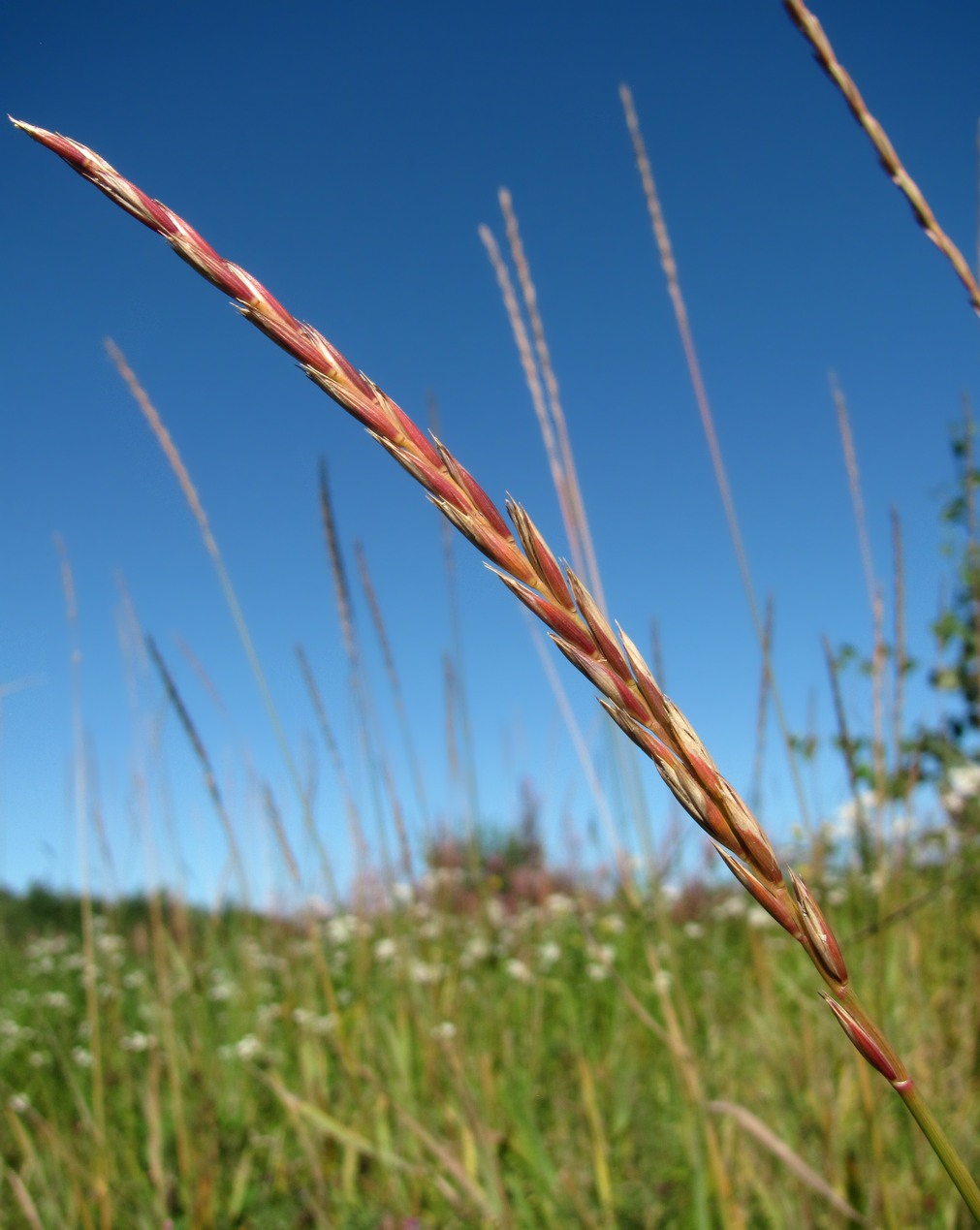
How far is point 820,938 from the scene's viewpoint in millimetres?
277

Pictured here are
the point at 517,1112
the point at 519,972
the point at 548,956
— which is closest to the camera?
the point at 517,1112

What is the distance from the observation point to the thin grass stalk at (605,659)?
278 millimetres

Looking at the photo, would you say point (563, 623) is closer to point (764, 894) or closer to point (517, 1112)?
point (764, 894)

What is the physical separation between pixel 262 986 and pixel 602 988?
3.88 ft

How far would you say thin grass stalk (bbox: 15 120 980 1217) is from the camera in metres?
0.28

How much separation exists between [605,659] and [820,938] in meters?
0.10

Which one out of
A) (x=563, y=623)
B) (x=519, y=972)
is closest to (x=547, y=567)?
(x=563, y=623)

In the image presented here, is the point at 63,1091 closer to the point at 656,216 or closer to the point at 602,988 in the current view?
the point at 602,988

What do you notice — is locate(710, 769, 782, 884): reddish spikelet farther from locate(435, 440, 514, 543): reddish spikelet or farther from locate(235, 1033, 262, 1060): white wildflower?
locate(235, 1033, 262, 1060): white wildflower

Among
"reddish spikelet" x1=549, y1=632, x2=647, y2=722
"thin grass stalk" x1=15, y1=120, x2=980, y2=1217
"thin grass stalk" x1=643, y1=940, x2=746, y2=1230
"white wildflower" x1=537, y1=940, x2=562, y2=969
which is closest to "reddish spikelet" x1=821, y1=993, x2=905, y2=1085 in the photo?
"thin grass stalk" x1=15, y1=120, x2=980, y2=1217

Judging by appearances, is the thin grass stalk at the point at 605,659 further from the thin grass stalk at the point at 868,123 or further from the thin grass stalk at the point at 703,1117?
the thin grass stalk at the point at 703,1117

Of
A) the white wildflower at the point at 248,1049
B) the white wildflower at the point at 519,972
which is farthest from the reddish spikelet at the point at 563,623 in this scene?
the white wildflower at the point at 519,972

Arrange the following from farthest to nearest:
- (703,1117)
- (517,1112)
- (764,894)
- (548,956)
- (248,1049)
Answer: (548,956) → (248,1049) → (517,1112) → (703,1117) → (764,894)

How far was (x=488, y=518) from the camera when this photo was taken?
1.01 ft
